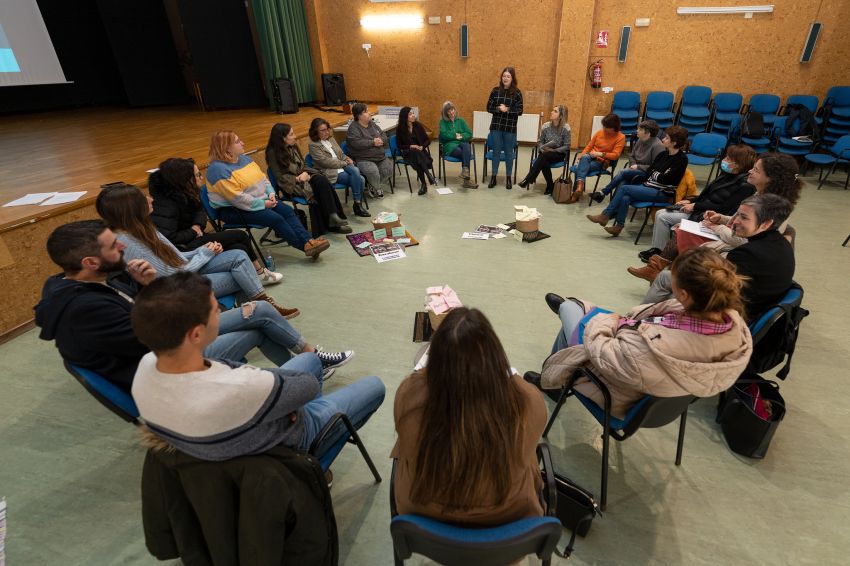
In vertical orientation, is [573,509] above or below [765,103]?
below

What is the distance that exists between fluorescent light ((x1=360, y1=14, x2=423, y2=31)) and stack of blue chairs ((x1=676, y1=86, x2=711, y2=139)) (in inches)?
180

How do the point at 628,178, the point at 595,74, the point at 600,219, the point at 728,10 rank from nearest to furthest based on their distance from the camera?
the point at 600,219 < the point at 628,178 < the point at 728,10 < the point at 595,74

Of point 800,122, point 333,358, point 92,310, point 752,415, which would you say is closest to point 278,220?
point 333,358

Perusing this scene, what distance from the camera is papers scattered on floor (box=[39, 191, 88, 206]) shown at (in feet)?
11.1

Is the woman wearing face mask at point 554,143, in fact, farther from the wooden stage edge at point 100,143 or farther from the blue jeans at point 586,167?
the wooden stage edge at point 100,143

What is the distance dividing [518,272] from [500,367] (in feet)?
8.67

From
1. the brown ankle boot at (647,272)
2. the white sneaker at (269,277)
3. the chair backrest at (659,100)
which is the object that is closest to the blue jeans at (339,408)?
the white sneaker at (269,277)

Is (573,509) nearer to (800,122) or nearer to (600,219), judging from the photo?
(600,219)

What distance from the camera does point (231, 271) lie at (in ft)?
8.80

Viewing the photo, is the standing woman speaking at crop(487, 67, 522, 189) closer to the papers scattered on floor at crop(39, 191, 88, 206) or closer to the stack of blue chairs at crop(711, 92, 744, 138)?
the stack of blue chairs at crop(711, 92, 744, 138)

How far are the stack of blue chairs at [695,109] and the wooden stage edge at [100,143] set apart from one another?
5437mm

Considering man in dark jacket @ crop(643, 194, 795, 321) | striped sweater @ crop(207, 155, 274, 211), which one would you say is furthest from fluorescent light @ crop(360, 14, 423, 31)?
man in dark jacket @ crop(643, 194, 795, 321)

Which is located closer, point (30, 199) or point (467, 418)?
point (467, 418)

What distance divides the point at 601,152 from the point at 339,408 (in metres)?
4.68
